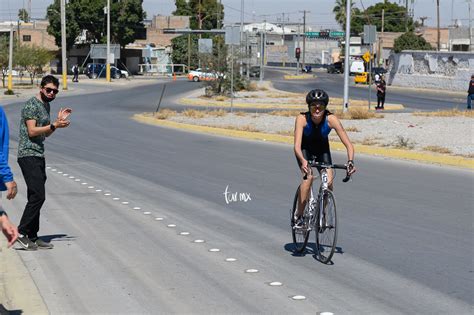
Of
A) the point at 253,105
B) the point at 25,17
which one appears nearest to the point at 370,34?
the point at 253,105

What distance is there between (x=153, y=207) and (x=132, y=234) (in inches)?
83.7

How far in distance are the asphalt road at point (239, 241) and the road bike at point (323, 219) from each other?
18 cm

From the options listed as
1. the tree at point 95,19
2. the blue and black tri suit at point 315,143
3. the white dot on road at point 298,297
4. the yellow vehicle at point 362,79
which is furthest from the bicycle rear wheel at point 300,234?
the tree at point 95,19

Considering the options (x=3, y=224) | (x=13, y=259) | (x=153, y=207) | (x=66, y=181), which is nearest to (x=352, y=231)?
(x=153, y=207)

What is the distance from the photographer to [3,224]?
6.07 meters

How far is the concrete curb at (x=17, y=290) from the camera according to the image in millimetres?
6745

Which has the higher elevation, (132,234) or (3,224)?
(3,224)

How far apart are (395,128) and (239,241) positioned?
17.3 meters

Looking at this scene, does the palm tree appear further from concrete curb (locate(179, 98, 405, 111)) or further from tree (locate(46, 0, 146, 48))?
concrete curb (locate(179, 98, 405, 111))

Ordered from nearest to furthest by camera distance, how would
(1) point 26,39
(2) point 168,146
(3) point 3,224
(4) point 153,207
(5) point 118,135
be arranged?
(3) point 3,224
(4) point 153,207
(2) point 168,146
(5) point 118,135
(1) point 26,39

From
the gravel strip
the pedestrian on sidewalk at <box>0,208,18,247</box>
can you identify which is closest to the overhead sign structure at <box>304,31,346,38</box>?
the gravel strip

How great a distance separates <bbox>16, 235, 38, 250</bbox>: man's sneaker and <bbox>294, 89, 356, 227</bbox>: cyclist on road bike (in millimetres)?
2834

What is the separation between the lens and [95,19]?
317 ft

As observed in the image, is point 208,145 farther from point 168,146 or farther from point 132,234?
point 132,234
